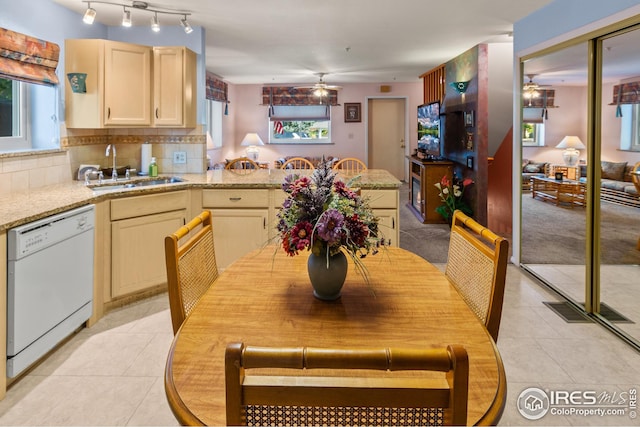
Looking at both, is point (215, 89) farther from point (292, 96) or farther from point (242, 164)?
point (242, 164)

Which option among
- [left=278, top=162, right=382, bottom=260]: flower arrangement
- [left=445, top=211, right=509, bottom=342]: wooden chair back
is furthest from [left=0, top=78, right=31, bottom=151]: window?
[left=445, top=211, right=509, bottom=342]: wooden chair back

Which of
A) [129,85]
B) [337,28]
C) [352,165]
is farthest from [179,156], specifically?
[337,28]

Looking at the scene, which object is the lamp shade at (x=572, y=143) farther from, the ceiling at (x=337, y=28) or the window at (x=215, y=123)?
the window at (x=215, y=123)

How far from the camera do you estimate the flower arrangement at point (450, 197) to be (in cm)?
625

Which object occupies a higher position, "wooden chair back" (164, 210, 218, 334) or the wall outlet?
the wall outlet

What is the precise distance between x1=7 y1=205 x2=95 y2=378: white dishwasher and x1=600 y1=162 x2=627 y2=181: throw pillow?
3.30 metres

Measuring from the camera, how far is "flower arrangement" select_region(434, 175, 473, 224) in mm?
6250

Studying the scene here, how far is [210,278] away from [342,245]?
2.26 ft

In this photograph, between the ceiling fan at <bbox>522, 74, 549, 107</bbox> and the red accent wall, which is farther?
the red accent wall

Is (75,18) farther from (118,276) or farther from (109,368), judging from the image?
(109,368)

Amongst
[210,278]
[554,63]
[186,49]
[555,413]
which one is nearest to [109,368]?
[210,278]

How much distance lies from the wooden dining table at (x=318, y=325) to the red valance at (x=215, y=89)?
21.9 ft

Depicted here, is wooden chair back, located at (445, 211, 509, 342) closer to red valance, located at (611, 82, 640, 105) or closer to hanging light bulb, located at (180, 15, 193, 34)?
red valance, located at (611, 82, 640, 105)

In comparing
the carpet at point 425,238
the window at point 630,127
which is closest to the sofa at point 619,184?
the window at point 630,127
